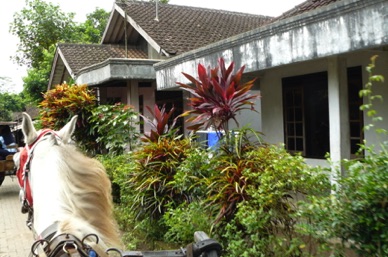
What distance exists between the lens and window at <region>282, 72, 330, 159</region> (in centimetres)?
730

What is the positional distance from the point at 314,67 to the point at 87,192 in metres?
5.89

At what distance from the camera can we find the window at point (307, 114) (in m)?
7.30

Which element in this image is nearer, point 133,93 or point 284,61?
point 284,61

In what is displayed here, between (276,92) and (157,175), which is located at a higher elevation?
(276,92)

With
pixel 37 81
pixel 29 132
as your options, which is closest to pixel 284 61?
pixel 29 132

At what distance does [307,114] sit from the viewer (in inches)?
300

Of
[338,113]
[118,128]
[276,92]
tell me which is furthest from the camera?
[276,92]

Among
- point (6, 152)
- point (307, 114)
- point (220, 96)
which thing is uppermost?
point (220, 96)

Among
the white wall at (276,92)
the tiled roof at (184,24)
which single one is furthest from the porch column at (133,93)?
the white wall at (276,92)

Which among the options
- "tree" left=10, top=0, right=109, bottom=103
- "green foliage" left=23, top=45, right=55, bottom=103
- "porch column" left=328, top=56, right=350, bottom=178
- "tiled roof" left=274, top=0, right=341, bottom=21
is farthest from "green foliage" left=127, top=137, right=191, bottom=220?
"tree" left=10, top=0, right=109, bottom=103

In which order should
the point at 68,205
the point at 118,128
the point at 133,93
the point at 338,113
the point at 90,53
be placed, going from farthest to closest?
1. the point at 90,53
2. the point at 133,93
3. the point at 118,128
4. the point at 338,113
5. the point at 68,205

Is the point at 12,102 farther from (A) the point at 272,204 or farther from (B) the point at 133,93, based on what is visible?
(A) the point at 272,204

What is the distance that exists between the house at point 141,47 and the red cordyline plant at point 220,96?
5.39 m

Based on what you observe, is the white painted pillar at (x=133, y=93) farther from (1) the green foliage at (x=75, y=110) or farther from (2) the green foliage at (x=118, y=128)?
(2) the green foliage at (x=118, y=128)
